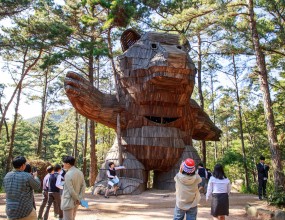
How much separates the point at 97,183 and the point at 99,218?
9.86 feet

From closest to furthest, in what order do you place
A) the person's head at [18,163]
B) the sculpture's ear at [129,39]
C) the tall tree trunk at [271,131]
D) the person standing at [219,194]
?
the person's head at [18,163], the person standing at [219,194], the tall tree trunk at [271,131], the sculpture's ear at [129,39]

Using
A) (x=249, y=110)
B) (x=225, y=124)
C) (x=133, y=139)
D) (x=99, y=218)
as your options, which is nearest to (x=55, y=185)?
(x=99, y=218)

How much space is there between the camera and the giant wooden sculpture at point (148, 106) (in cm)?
905

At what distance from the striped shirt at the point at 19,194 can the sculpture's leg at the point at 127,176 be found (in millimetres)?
5486

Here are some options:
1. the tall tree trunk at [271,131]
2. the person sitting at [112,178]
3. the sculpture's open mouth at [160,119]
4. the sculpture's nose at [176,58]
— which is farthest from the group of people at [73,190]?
the sculpture's open mouth at [160,119]

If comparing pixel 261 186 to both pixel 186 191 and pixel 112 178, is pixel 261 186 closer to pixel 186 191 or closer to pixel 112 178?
pixel 112 178

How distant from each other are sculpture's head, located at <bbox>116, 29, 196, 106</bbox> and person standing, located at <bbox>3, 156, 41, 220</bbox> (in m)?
6.10

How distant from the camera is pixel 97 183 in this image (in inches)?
359

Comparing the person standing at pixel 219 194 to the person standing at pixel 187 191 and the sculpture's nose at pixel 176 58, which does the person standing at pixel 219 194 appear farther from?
the sculpture's nose at pixel 176 58

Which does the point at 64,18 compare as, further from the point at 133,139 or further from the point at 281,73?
the point at 281,73

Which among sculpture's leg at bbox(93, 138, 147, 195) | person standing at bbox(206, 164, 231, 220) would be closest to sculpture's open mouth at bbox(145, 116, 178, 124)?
sculpture's leg at bbox(93, 138, 147, 195)

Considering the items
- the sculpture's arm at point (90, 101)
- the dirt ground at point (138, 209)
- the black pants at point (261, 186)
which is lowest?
the dirt ground at point (138, 209)

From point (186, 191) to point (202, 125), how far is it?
7765 mm

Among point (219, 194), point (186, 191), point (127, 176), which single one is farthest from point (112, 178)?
point (186, 191)
